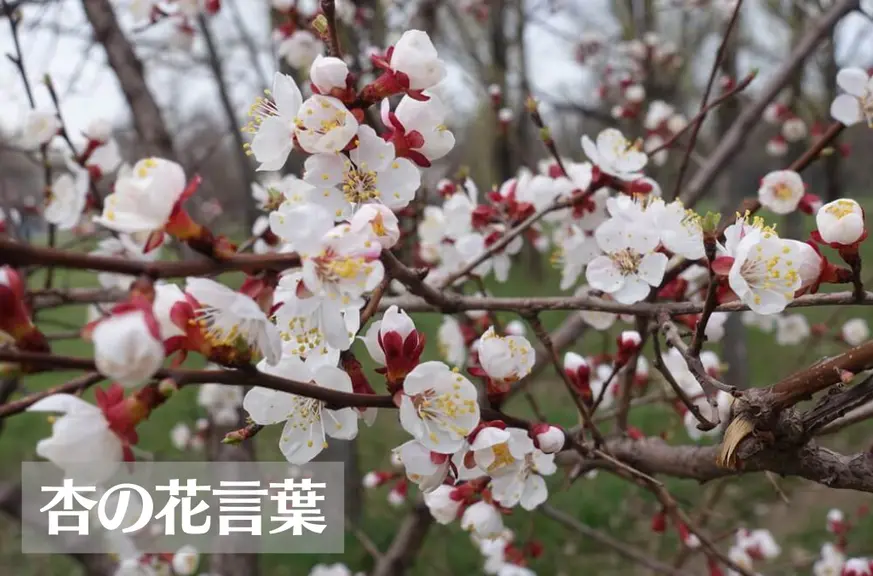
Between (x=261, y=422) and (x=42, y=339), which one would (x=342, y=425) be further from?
(x=42, y=339)

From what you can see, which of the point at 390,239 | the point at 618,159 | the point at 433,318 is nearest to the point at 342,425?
the point at 390,239

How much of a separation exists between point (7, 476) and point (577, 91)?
8.55 m

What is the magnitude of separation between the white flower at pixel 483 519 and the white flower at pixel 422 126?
2.23ft

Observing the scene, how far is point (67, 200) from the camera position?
1.97 meters

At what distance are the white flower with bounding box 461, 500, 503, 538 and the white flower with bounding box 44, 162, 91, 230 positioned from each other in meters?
1.38

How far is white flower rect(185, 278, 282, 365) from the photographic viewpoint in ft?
2.36

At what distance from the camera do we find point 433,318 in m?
8.80

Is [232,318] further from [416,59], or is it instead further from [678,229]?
[678,229]

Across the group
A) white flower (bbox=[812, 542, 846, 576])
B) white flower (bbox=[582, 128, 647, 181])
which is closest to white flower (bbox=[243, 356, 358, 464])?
white flower (bbox=[582, 128, 647, 181])

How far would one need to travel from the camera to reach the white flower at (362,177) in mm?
945

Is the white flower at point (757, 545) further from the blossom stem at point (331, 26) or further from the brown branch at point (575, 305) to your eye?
the blossom stem at point (331, 26)

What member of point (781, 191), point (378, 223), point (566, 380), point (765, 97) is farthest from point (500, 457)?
point (765, 97)

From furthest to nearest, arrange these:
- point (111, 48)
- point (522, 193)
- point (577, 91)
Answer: point (577, 91) → point (111, 48) → point (522, 193)

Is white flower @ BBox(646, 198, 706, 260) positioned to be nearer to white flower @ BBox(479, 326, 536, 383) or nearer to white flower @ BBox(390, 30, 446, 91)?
white flower @ BBox(479, 326, 536, 383)
